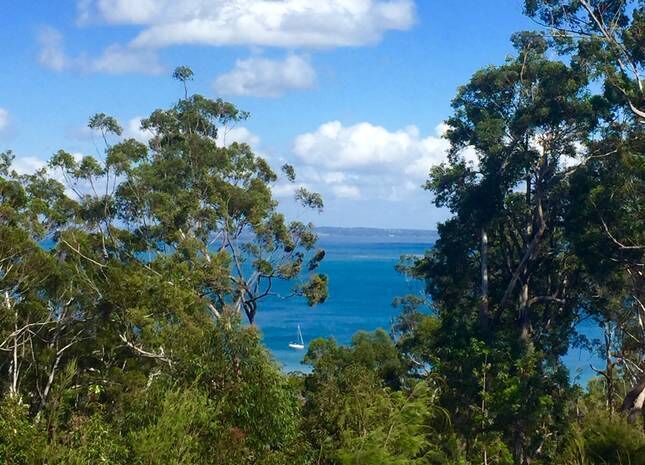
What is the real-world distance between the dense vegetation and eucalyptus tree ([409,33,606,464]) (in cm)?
4

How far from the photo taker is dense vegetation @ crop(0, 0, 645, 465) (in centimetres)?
1616

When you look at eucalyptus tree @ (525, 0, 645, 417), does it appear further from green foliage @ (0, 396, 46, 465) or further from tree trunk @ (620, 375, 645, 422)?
green foliage @ (0, 396, 46, 465)

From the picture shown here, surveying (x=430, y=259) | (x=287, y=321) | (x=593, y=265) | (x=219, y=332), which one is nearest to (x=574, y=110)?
(x=593, y=265)

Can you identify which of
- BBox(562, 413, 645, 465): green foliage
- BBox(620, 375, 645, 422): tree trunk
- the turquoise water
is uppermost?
the turquoise water

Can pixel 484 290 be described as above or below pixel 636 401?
above

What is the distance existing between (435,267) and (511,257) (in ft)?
5.58

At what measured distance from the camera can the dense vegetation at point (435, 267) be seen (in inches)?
636

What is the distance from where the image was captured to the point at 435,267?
20406 millimetres

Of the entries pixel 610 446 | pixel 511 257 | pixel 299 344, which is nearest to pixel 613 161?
pixel 511 257

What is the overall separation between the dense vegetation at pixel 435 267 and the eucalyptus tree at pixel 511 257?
1.7 inches

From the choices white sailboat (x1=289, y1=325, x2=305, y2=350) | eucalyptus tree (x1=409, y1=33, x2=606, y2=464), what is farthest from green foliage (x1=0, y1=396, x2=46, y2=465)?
white sailboat (x1=289, y1=325, x2=305, y2=350)

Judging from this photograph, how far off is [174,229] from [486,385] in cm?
776

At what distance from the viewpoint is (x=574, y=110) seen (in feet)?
58.6

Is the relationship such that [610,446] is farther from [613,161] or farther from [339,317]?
[339,317]
